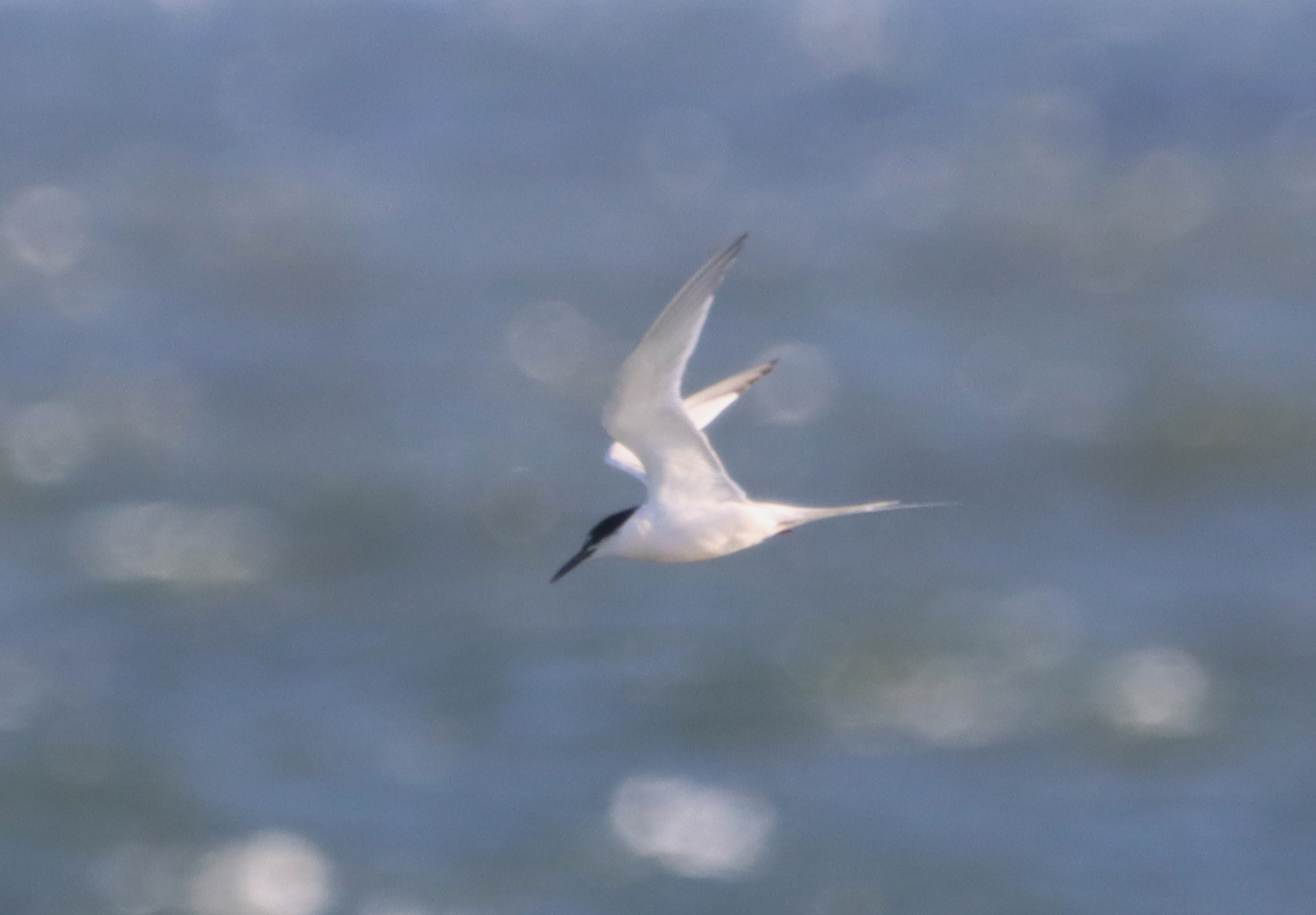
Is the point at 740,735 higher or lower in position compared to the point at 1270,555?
lower

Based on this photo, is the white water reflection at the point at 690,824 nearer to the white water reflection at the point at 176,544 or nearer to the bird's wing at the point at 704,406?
the white water reflection at the point at 176,544

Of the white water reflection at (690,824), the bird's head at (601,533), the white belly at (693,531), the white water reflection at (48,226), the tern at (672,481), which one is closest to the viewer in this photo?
the tern at (672,481)

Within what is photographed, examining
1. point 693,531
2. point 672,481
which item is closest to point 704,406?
point 672,481

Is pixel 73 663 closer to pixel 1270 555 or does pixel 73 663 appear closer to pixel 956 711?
pixel 956 711

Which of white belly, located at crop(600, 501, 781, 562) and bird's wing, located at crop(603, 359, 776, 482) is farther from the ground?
bird's wing, located at crop(603, 359, 776, 482)

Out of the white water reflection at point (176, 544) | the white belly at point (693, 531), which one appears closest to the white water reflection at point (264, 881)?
the white water reflection at point (176, 544)

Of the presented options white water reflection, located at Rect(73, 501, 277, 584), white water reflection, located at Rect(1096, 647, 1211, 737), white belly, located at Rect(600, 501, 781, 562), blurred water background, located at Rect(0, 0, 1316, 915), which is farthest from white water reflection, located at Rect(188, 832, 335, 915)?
white belly, located at Rect(600, 501, 781, 562)

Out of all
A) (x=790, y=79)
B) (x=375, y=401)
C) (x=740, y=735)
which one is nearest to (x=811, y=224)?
(x=790, y=79)

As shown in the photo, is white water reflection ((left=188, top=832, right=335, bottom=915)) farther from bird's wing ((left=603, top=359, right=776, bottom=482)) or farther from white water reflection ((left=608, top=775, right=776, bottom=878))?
bird's wing ((left=603, top=359, right=776, bottom=482))

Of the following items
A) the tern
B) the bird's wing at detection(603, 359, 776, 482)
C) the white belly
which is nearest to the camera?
the tern
